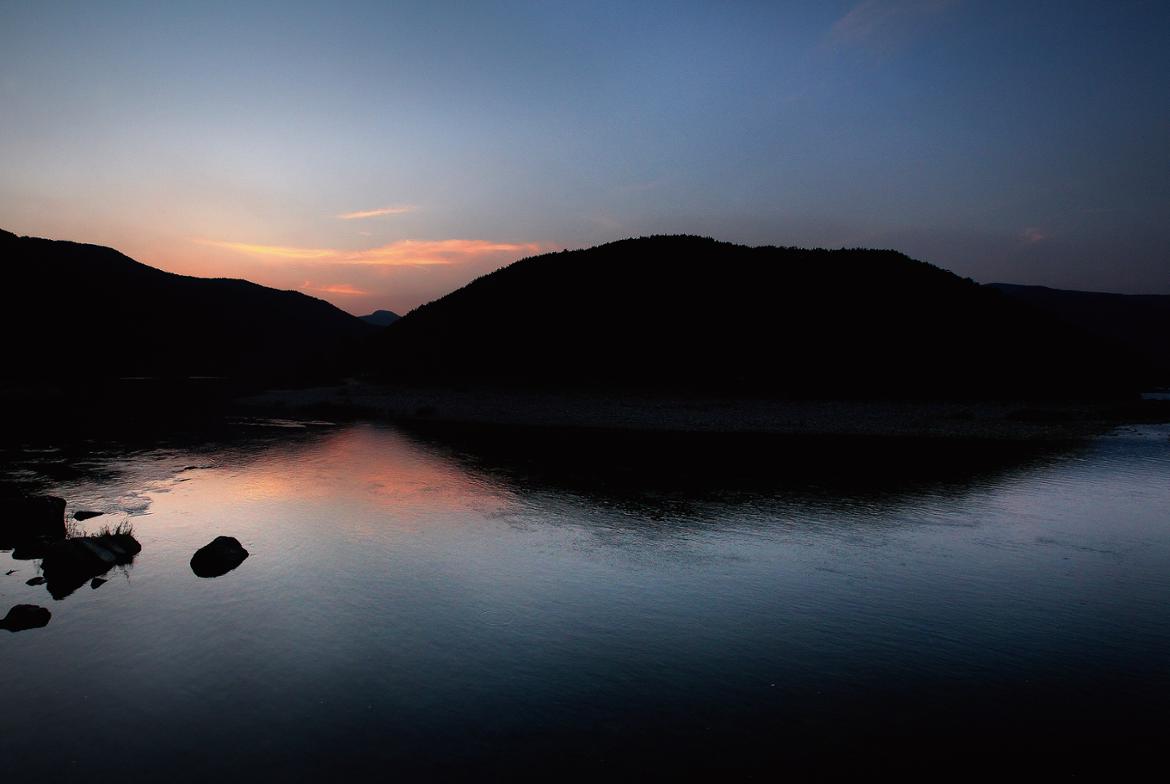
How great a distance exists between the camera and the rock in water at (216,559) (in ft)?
51.0

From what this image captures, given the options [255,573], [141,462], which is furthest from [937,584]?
[141,462]

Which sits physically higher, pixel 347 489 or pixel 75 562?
pixel 75 562

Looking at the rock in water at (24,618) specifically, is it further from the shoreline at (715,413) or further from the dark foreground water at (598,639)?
the shoreline at (715,413)

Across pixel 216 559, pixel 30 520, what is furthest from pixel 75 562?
pixel 30 520

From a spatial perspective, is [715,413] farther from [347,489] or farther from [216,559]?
[216,559]

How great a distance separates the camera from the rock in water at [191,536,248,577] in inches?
612

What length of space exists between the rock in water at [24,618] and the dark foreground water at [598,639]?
34 cm

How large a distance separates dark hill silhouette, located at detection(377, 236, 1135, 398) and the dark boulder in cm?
6077

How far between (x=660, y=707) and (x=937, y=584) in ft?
29.4

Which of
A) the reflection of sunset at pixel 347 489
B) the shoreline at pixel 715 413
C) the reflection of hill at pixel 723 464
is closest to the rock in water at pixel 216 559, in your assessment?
the reflection of sunset at pixel 347 489

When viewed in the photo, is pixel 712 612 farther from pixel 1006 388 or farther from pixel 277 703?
pixel 1006 388

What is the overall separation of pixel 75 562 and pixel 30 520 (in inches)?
175

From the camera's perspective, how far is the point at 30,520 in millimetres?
17953

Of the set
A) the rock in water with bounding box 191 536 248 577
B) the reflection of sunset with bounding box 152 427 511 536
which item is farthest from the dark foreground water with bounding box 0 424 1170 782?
the rock in water with bounding box 191 536 248 577
